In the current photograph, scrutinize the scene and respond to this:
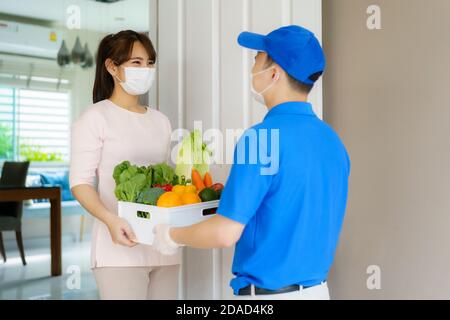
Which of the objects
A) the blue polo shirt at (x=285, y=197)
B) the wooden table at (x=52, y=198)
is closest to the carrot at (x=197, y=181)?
the blue polo shirt at (x=285, y=197)

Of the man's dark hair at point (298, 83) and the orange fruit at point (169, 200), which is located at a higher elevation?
the man's dark hair at point (298, 83)

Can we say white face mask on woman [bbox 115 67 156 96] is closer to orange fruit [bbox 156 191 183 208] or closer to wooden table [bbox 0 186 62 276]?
orange fruit [bbox 156 191 183 208]

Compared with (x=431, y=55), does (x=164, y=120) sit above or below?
below

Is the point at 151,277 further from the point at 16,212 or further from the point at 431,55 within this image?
the point at 16,212

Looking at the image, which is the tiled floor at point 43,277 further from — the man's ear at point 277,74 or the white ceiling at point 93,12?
the white ceiling at point 93,12

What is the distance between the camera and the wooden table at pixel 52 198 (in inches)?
176

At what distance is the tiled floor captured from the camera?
3.92 meters

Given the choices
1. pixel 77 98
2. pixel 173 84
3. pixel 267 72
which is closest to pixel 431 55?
pixel 267 72

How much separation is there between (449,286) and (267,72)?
0.99 m

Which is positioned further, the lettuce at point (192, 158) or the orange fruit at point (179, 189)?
the lettuce at point (192, 158)

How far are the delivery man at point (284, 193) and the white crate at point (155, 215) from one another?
66mm

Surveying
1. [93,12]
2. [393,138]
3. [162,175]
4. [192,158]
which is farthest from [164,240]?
[93,12]

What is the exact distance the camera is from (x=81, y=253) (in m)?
5.85

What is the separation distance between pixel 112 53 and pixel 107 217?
0.56 m
